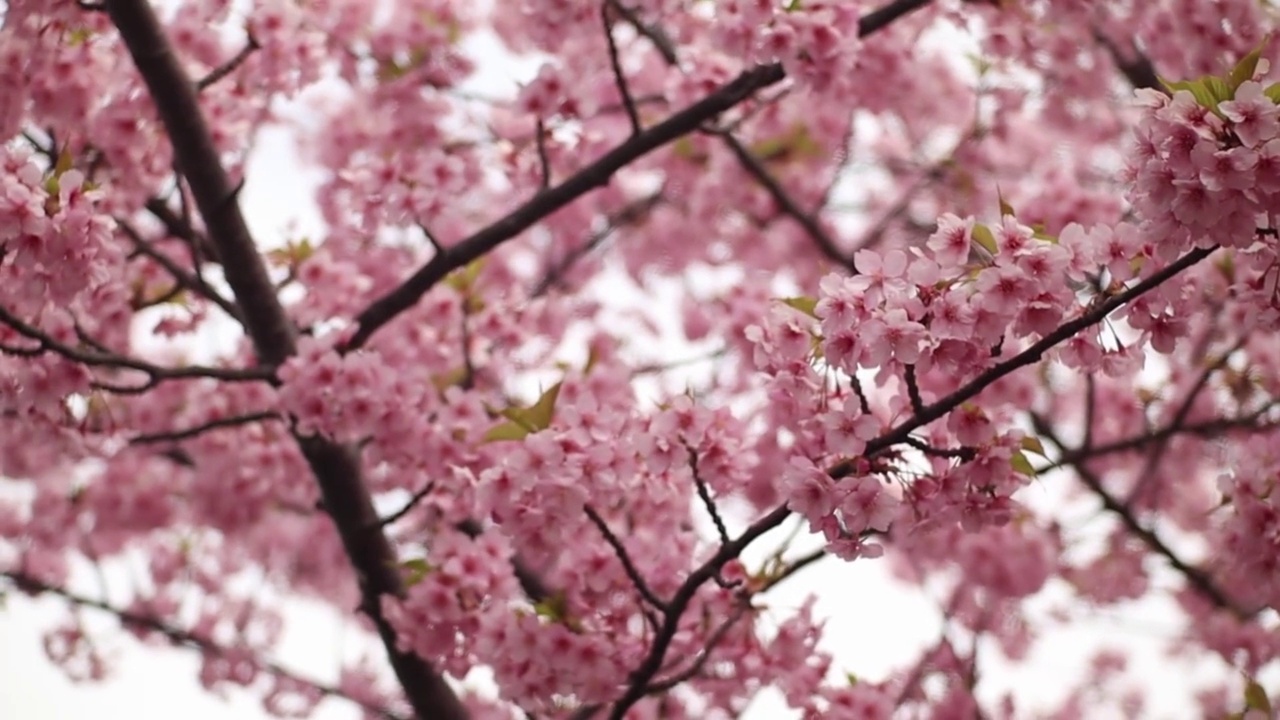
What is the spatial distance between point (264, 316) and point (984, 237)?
201cm

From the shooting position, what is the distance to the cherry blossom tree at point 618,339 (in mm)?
1764

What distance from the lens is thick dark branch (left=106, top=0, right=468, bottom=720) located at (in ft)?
9.20

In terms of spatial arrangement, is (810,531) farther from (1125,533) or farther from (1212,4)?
(1125,533)

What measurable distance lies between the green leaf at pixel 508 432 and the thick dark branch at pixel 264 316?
0.63m

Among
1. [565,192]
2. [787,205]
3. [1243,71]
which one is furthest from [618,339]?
[1243,71]

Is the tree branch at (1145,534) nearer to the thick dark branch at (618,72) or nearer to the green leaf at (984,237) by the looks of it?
the thick dark branch at (618,72)

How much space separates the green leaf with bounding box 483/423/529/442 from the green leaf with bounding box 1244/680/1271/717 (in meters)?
1.69

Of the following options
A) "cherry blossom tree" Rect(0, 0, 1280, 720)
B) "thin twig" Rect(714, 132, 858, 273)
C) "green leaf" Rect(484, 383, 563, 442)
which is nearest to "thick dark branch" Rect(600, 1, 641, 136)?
"cherry blossom tree" Rect(0, 0, 1280, 720)

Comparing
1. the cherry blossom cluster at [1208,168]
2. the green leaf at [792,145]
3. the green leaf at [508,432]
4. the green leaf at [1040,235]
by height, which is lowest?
the cherry blossom cluster at [1208,168]

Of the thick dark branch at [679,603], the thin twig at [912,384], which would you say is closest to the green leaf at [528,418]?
the thick dark branch at [679,603]

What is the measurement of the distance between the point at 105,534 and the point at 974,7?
4.63 metres

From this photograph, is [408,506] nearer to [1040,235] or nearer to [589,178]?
[589,178]

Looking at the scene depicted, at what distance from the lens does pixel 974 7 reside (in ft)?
11.8

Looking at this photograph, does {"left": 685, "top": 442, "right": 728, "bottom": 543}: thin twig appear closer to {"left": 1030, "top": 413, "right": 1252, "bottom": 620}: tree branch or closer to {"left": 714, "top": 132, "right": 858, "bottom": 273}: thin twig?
{"left": 1030, "top": 413, "right": 1252, "bottom": 620}: tree branch
